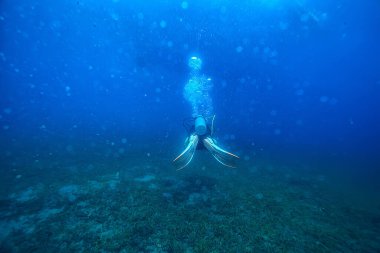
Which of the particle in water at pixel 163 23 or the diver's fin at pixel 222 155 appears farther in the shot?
the particle in water at pixel 163 23

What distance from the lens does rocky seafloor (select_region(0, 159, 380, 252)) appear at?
5.09 metres

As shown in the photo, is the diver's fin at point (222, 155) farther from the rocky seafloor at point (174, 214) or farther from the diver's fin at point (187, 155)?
the rocky seafloor at point (174, 214)

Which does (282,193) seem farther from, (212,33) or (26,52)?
(26,52)

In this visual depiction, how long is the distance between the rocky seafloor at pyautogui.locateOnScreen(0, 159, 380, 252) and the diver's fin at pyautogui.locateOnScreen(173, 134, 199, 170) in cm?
133

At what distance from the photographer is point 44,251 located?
471 centimetres

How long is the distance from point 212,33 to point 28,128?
22.6m

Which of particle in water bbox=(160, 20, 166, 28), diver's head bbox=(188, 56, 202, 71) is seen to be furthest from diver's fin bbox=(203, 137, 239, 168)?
diver's head bbox=(188, 56, 202, 71)

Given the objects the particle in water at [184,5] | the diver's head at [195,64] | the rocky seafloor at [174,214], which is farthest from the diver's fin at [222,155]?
the diver's head at [195,64]

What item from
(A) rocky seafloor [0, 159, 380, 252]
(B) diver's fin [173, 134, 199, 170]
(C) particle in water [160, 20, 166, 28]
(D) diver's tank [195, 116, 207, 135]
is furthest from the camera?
(C) particle in water [160, 20, 166, 28]

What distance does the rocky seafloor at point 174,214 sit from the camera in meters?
5.09

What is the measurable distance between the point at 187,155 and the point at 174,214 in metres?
1.80

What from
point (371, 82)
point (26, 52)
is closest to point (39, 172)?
point (26, 52)

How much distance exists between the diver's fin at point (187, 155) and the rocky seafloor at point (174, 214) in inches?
52.4

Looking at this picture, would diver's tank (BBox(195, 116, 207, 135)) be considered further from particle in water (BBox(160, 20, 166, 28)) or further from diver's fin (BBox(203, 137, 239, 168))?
particle in water (BBox(160, 20, 166, 28))
